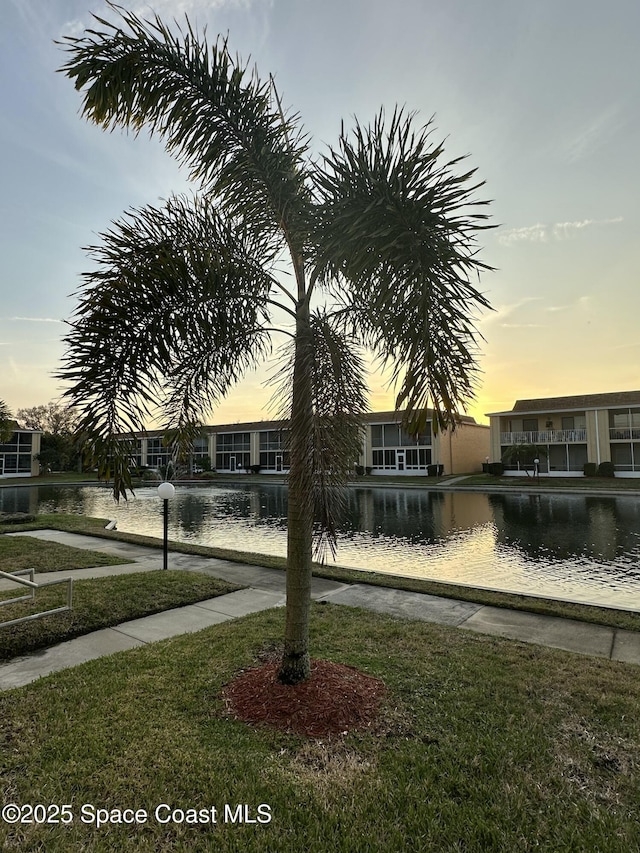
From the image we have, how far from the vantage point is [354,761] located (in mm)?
2977

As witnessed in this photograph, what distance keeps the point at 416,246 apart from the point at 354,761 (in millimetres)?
3225

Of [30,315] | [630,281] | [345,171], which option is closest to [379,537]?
[630,281]

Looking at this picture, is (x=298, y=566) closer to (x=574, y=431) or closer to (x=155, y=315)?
(x=155, y=315)

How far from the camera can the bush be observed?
3565 cm

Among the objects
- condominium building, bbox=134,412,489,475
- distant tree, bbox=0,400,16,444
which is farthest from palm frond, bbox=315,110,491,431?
condominium building, bbox=134,412,489,475

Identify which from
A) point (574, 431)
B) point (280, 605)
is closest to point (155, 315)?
point (280, 605)

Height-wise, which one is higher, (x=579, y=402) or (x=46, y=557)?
(x=579, y=402)

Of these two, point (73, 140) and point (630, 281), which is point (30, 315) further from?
point (630, 281)

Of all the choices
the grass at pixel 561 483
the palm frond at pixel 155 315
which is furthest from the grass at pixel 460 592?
the grass at pixel 561 483

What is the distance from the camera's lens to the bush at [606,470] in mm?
35650

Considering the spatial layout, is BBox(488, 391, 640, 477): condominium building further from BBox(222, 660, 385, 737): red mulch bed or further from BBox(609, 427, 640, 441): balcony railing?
BBox(222, 660, 385, 737): red mulch bed

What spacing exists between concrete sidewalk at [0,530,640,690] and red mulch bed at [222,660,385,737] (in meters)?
1.82

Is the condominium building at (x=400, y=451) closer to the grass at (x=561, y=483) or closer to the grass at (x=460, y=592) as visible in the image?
the grass at (x=561, y=483)

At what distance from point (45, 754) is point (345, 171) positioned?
421 centimetres
